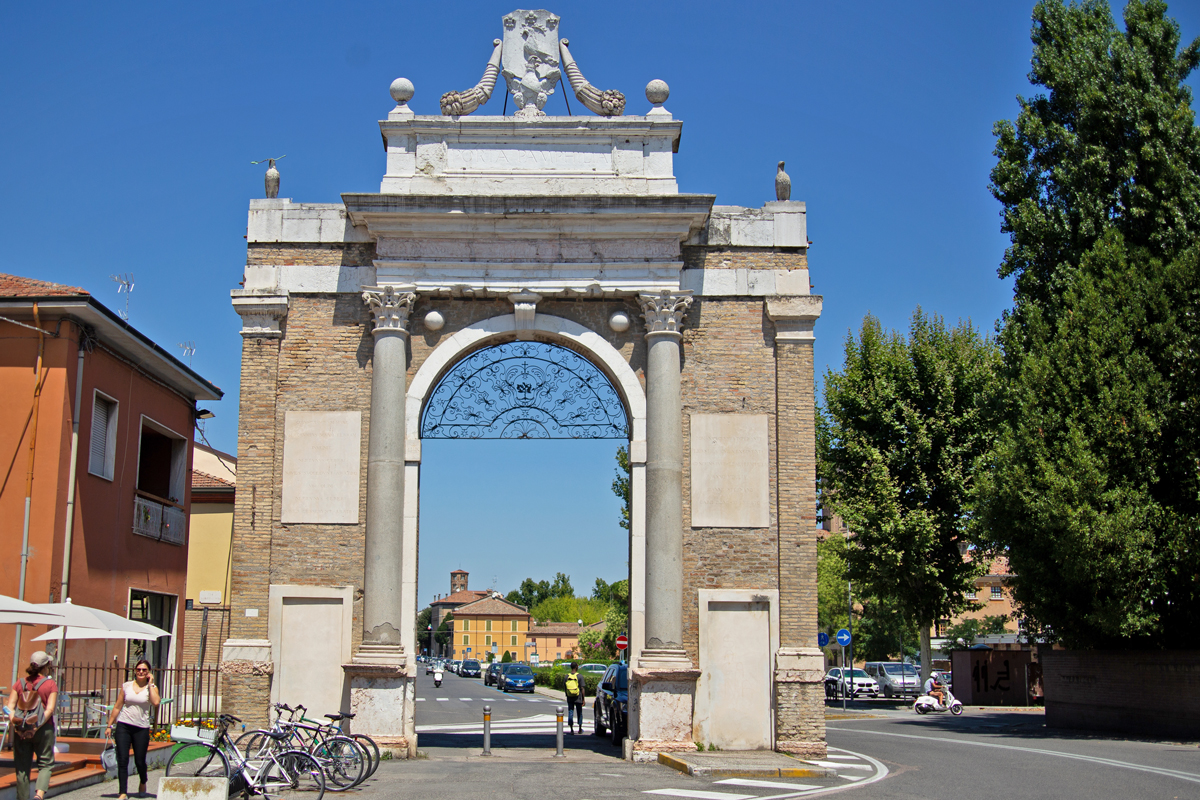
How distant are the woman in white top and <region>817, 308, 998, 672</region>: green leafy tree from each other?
21.2 metres

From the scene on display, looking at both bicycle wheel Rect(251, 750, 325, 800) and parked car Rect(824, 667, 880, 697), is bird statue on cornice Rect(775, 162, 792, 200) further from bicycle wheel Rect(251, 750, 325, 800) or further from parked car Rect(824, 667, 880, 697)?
parked car Rect(824, 667, 880, 697)

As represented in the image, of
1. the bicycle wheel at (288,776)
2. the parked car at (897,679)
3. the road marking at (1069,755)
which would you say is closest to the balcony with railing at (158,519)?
the bicycle wheel at (288,776)

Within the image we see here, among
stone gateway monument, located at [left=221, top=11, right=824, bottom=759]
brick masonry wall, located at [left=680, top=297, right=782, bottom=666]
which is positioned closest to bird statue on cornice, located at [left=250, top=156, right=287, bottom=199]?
stone gateway monument, located at [left=221, top=11, right=824, bottom=759]

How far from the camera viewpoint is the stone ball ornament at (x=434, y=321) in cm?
1627

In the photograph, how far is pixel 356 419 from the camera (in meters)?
16.2

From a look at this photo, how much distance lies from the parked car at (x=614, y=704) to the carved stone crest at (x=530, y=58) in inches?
381

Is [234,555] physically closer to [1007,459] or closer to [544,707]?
[1007,459]

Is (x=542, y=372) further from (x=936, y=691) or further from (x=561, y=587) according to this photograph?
(x=561, y=587)

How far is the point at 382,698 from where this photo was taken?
1492 cm

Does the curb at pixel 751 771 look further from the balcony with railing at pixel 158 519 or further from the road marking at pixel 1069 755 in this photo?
the balcony with railing at pixel 158 519

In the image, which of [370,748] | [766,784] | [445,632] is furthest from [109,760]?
[445,632]

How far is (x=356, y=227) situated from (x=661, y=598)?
7479mm

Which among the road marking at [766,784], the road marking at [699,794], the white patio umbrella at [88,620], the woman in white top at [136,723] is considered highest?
the white patio umbrella at [88,620]

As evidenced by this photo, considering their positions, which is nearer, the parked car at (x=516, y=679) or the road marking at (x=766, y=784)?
the road marking at (x=766, y=784)
